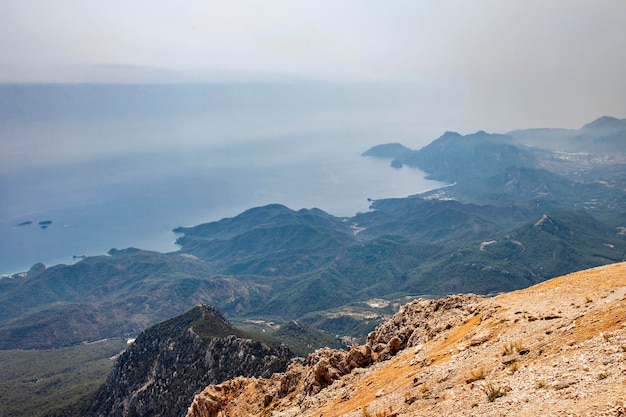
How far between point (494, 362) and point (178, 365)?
12361cm

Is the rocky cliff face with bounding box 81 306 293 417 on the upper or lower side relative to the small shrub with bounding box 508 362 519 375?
lower

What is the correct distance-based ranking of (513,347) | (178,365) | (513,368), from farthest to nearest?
1. (178,365)
2. (513,347)
3. (513,368)

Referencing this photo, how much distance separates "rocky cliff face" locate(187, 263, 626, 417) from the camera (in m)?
18.8

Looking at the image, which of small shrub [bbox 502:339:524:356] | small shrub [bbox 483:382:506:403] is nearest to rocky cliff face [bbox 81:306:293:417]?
small shrub [bbox 502:339:524:356]

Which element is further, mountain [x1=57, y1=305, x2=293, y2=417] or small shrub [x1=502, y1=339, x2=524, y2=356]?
mountain [x1=57, y1=305, x2=293, y2=417]

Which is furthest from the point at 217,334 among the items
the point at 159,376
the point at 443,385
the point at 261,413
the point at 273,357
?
the point at 443,385

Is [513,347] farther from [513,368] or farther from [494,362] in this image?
[513,368]

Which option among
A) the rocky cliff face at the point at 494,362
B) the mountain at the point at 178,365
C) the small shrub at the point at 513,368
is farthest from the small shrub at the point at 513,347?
the mountain at the point at 178,365

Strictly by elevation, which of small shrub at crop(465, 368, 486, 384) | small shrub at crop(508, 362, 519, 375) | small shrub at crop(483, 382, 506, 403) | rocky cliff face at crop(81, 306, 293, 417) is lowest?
rocky cliff face at crop(81, 306, 293, 417)

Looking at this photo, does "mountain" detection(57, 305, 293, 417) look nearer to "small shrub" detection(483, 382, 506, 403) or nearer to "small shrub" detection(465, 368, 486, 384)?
"small shrub" detection(465, 368, 486, 384)

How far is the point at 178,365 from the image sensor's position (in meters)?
130

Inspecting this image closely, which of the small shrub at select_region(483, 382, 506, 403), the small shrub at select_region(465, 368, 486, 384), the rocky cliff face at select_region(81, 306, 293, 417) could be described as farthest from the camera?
the rocky cliff face at select_region(81, 306, 293, 417)

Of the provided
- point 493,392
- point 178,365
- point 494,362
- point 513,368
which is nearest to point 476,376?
point 494,362

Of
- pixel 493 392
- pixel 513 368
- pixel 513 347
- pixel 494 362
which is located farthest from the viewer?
pixel 513 347
